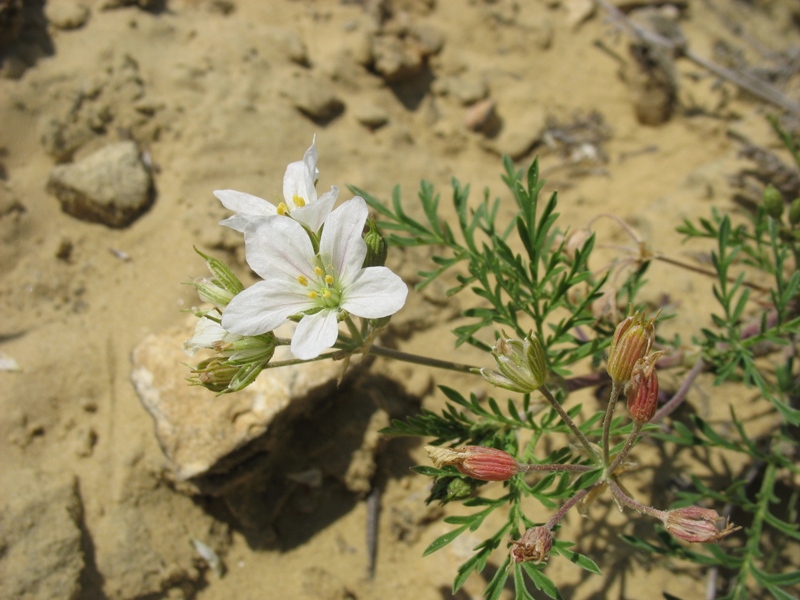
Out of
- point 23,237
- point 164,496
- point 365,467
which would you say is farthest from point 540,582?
point 23,237

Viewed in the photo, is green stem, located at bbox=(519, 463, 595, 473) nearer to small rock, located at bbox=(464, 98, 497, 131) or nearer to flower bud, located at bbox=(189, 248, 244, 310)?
flower bud, located at bbox=(189, 248, 244, 310)

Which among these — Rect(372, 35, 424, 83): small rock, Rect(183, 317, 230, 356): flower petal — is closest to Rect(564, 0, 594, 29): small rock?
Rect(372, 35, 424, 83): small rock

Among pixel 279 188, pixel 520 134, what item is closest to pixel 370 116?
pixel 279 188

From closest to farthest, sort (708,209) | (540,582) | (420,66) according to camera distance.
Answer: (540,582), (708,209), (420,66)

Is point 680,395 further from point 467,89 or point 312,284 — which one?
point 467,89

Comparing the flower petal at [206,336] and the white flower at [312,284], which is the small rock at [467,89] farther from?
the flower petal at [206,336]

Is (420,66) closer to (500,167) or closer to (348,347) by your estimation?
(500,167)
